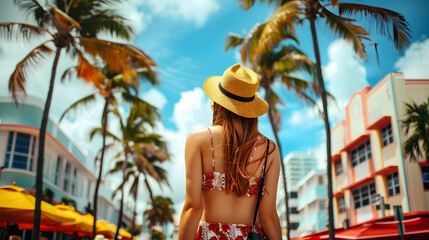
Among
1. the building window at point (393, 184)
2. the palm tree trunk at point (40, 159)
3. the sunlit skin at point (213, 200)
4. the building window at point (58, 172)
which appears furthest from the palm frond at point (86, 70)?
the building window at point (58, 172)

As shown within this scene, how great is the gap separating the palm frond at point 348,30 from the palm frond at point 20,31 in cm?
862

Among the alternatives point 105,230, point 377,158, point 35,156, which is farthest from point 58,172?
point 377,158

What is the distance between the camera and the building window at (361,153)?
2716cm

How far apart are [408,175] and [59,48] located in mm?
18731

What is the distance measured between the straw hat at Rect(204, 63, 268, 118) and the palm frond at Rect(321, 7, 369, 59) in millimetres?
10514

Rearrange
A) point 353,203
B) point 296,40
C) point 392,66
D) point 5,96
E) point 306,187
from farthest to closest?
1. point 306,187
2. point 353,203
3. point 392,66
4. point 296,40
5. point 5,96

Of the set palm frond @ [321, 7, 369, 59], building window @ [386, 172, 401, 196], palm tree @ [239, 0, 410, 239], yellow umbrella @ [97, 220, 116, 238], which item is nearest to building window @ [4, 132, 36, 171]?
yellow umbrella @ [97, 220, 116, 238]

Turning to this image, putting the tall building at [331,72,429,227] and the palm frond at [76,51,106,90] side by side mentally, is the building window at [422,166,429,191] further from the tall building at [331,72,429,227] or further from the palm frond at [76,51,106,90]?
the palm frond at [76,51,106,90]

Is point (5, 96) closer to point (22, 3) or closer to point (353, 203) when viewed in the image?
point (22, 3)

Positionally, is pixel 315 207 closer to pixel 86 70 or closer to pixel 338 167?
pixel 338 167

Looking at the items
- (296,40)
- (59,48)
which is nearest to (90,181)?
(296,40)

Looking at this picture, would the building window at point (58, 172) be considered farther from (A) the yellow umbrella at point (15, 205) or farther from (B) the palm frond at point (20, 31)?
(A) the yellow umbrella at point (15, 205)

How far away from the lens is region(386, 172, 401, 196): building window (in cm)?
2311

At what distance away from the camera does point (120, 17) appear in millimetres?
14188
